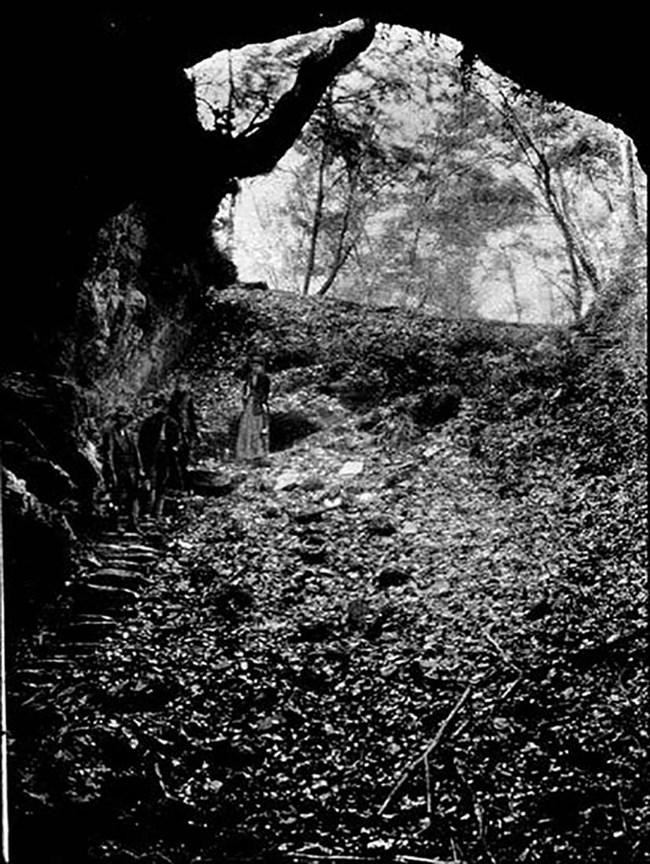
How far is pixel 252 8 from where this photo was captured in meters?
7.09

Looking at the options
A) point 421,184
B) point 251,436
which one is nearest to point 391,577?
point 251,436

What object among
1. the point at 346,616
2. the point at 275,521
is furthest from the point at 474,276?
the point at 346,616

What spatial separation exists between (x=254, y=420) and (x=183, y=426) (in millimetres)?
1722

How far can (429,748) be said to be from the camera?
543 cm

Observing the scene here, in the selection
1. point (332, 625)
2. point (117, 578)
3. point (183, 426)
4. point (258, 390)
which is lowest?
point (332, 625)

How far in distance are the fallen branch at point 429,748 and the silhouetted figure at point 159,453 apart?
5327mm

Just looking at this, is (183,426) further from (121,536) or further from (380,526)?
(380,526)

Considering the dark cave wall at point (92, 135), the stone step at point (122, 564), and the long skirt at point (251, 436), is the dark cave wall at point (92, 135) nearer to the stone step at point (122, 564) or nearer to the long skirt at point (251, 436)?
the stone step at point (122, 564)

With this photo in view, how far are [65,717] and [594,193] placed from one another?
19.0 meters

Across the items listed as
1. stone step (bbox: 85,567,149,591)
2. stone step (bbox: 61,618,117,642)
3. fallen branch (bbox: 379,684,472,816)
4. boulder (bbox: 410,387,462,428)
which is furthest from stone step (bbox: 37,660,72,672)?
boulder (bbox: 410,387,462,428)

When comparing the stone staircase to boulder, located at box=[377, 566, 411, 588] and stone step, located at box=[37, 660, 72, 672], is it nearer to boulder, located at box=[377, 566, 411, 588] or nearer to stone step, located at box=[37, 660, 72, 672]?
stone step, located at box=[37, 660, 72, 672]

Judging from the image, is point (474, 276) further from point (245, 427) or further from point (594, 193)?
point (245, 427)

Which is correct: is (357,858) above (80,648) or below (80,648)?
below

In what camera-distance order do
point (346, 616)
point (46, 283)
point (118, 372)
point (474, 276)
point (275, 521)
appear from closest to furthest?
point (346, 616)
point (46, 283)
point (275, 521)
point (118, 372)
point (474, 276)
